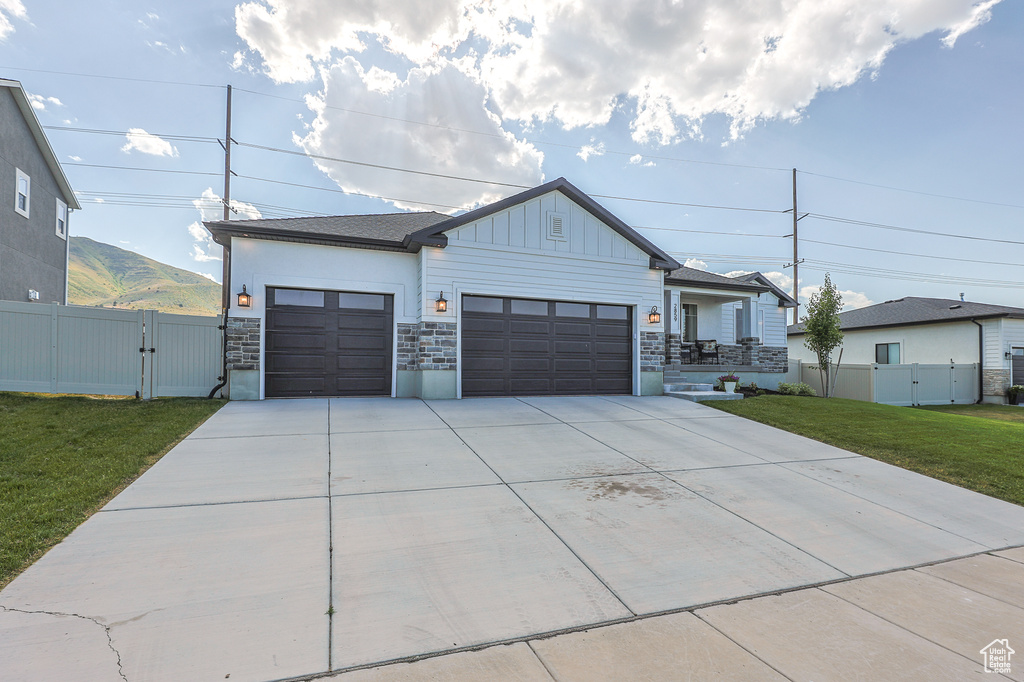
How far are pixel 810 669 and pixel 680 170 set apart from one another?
2505cm

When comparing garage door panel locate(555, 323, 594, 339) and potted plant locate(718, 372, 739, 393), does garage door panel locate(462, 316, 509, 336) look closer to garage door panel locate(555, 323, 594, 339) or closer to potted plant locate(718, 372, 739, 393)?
garage door panel locate(555, 323, 594, 339)

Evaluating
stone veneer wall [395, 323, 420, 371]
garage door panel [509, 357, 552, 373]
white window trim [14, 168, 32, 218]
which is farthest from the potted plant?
white window trim [14, 168, 32, 218]

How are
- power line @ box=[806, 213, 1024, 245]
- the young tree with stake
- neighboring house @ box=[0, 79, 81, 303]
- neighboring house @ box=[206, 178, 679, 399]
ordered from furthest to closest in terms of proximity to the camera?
power line @ box=[806, 213, 1024, 245], the young tree with stake, neighboring house @ box=[0, 79, 81, 303], neighboring house @ box=[206, 178, 679, 399]

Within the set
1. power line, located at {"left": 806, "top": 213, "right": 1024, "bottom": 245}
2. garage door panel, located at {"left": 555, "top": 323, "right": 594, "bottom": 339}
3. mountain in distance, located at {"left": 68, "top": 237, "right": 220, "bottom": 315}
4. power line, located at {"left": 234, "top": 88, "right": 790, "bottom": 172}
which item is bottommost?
garage door panel, located at {"left": 555, "top": 323, "right": 594, "bottom": 339}

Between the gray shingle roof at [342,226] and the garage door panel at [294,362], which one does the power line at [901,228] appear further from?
the garage door panel at [294,362]

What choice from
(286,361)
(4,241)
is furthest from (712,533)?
(4,241)

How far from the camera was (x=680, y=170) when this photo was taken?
23516 millimetres

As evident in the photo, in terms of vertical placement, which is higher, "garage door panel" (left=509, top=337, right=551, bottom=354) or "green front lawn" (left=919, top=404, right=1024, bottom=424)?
"garage door panel" (left=509, top=337, right=551, bottom=354)

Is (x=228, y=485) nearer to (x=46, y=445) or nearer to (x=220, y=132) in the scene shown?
(x=46, y=445)

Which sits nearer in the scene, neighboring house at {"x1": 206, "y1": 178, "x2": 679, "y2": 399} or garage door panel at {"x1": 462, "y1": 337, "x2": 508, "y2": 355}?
neighboring house at {"x1": 206, "y1": 178, "x2": 679, "y2": 399}

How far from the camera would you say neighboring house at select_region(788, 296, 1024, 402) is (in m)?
18.2

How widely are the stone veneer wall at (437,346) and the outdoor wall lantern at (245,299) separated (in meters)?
3.82

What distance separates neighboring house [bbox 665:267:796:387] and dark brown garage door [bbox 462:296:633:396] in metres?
4.71

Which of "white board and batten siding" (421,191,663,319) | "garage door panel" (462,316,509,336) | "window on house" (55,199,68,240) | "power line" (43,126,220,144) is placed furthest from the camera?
"power line" (43,126,220,144)
